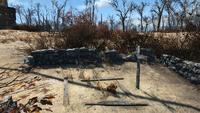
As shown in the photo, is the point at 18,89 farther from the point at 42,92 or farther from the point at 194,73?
the point at 194,73

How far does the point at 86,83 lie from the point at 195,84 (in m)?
4.45

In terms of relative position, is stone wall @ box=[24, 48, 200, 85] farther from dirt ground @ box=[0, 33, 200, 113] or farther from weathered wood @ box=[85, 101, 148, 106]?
weathered wood @ box=[85, 101, 148, 106]

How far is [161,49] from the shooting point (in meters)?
7.86

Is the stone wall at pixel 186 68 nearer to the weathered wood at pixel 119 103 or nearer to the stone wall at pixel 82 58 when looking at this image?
the stone wall at pixel 82 58

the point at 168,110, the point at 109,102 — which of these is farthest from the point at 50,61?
the point at 168,110

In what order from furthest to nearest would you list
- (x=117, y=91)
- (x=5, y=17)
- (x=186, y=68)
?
1. (x=5, y=17)
2. (x=186, y=68)
3. (x=117, y=91)

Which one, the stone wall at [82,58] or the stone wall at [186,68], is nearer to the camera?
the stone wall at [186,68]

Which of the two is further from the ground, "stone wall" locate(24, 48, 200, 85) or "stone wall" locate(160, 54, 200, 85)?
"stone wall" locate(24, 48, 200, 85)

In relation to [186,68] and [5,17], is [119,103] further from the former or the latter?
[5,17]

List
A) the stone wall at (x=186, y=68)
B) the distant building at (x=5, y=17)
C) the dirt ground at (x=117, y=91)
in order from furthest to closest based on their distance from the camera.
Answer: the distant building at (x=5, y=17) < the stone wall at (x=186, y=68) < the dirt ground at (x=117, y=91)

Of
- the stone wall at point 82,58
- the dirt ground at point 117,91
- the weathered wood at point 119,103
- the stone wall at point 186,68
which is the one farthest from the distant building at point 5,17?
the stone wall at point 186,68

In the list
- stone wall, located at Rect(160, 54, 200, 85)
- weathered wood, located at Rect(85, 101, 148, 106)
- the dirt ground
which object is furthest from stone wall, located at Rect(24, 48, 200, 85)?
weathered wood, located at Rect(85, 101, 148, 106)

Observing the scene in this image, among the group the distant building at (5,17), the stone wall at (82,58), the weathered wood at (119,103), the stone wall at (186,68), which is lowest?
the weathered wood at (119,103)

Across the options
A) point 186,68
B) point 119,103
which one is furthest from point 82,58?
point 186,68
